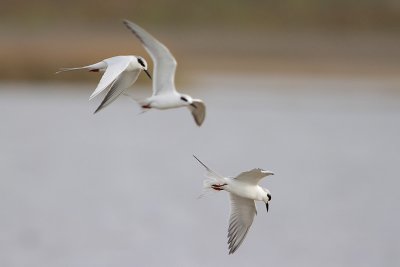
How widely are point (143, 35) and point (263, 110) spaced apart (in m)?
15.1

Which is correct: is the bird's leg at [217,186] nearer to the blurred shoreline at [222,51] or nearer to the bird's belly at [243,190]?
the bird's belly at [243,190]

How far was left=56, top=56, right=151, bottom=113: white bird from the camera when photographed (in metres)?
9.04

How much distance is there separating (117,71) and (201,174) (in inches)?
349

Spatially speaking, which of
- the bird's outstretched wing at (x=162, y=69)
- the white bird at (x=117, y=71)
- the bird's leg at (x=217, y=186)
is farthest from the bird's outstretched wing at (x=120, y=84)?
the bird's leg at (x=217, y=186)

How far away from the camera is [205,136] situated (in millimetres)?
21594

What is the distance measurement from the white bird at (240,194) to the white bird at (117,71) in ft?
2.82

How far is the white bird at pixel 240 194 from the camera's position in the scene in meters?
9.54

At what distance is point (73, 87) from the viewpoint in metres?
24.2

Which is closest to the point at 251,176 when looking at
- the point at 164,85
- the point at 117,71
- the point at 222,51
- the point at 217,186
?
the point at 217,186

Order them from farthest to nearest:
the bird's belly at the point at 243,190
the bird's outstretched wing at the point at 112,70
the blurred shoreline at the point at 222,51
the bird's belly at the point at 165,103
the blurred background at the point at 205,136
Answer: the blurred shoreline at the point at 222,51 → the blurred background at the point at 205,136 → the bird's belly at the point at 243,190 → the bird's belly at the point at 165,103 → the bird's outstretched wing at the point at 112,70

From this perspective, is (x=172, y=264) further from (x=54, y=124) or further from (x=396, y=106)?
(x=396, y=106)

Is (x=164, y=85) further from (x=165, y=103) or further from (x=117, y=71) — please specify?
(x=117, y=71)

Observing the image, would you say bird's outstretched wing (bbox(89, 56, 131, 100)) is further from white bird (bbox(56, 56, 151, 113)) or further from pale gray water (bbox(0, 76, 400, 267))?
pale gray water (bbox(0, 76, 400, 267))

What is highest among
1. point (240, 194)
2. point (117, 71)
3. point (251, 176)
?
point (117, 71)
